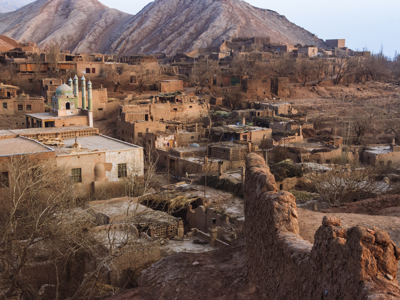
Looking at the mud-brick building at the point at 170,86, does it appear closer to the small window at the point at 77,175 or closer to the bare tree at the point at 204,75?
the bare tree at the point at 204,75

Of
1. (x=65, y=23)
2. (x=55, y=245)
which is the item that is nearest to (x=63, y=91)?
(x=55, y=245)

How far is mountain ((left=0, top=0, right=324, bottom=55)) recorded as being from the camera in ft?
279

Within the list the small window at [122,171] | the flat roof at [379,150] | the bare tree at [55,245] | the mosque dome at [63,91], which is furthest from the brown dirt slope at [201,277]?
the mosque dome at [63,91]

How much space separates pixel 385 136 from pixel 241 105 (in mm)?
11200

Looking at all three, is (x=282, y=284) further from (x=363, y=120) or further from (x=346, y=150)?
(x=363, y=120)

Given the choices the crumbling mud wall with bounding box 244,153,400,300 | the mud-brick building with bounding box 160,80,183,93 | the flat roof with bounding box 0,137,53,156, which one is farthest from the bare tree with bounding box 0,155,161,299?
the mud-brick building with bounding box 160,80,183,93

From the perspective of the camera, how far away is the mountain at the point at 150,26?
85.1 m

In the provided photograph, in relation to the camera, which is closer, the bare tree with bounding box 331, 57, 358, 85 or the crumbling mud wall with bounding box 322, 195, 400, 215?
the crumbling mud wall with bounding box 322, 195, 400, 215

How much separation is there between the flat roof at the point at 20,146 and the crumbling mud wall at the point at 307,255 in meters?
12.0

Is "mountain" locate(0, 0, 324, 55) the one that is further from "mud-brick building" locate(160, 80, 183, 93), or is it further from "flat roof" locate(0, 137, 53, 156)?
"flat roof" locate(0, 137, 53, 156)

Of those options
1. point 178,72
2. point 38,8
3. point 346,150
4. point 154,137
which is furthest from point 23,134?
point 38,8

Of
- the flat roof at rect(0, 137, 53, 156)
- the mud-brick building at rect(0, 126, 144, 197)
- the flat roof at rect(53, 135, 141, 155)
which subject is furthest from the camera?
the flat roof at rect(53, 135, 141, 155)

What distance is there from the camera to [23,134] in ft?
70.3

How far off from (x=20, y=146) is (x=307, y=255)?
622 inches
